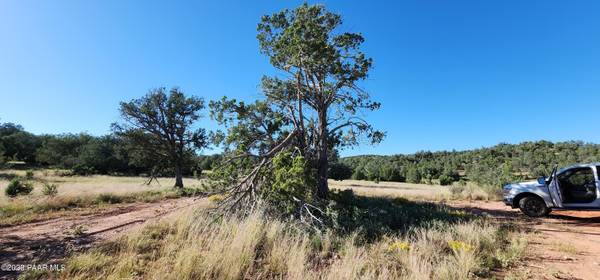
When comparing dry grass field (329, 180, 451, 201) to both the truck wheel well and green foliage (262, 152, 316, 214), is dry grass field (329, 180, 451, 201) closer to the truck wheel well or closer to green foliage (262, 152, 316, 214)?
the truck wheel well

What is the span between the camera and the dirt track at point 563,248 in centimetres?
460

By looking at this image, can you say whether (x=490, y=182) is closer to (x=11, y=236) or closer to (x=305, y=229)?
(x=305, y=229)

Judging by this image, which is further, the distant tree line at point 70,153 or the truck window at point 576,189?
the distant tree line at point 70,153

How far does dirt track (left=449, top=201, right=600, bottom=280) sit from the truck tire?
1.12 ft

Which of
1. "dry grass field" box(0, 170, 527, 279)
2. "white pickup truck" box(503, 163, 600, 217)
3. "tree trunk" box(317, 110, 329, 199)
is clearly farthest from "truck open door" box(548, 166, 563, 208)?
"tree trunk" box(317, 110, 329, 199)

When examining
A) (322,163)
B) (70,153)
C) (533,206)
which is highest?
(70,153)

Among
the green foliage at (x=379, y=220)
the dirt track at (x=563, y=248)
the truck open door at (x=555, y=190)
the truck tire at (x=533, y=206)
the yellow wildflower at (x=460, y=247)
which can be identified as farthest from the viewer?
the truck tire at (x=533, y=206)

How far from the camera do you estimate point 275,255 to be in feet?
Answer: 15.6

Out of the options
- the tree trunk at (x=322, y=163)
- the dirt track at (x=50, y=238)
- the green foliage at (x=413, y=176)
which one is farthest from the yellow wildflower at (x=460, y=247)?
the green foliage at (x=413, y=176)

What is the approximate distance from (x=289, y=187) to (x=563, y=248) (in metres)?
6.35

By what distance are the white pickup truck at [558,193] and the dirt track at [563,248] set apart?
0.57 metres

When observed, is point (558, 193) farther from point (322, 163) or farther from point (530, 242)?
point (322, 163)

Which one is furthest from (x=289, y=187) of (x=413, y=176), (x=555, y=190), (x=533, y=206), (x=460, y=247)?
(x=413, y=176)

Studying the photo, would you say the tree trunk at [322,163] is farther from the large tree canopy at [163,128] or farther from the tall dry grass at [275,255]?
the large tree canopy at [163,128]
